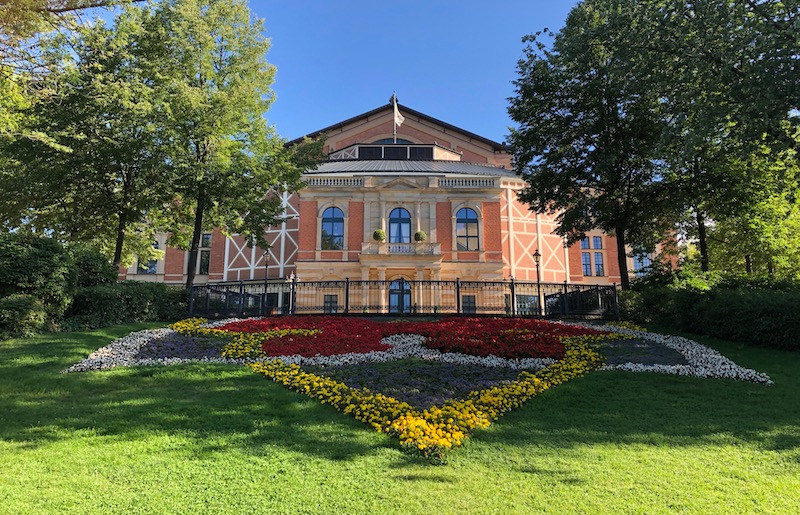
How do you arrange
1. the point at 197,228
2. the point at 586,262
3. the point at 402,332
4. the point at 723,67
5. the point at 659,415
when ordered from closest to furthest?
the point at 659,415
the point at 723,67
the point at 402,332
the point at 197,228
the point at 586,262

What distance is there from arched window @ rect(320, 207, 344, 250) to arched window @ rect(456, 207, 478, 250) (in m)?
8.22

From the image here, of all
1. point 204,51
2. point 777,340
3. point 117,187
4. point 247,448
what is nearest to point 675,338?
point 777,340

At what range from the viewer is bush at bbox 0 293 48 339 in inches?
405

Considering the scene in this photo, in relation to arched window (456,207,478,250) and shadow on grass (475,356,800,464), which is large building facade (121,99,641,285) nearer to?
arched window (456,207,478,250)

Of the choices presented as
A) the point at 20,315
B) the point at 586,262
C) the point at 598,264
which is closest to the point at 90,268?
the point at 20,315

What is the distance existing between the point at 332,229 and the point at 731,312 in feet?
79.0

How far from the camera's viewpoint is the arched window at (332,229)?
102 feet

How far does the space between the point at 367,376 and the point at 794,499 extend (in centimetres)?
581

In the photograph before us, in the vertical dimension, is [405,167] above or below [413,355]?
above

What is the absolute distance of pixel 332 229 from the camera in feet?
103

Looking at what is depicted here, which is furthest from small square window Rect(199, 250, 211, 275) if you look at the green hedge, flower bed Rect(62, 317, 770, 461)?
the green hedge

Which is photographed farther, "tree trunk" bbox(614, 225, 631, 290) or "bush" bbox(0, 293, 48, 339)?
"tree trunk" bbox(614, 225, 631, 290)

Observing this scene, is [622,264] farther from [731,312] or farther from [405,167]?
[405,167]

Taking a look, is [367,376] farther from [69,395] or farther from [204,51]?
[204,51]
